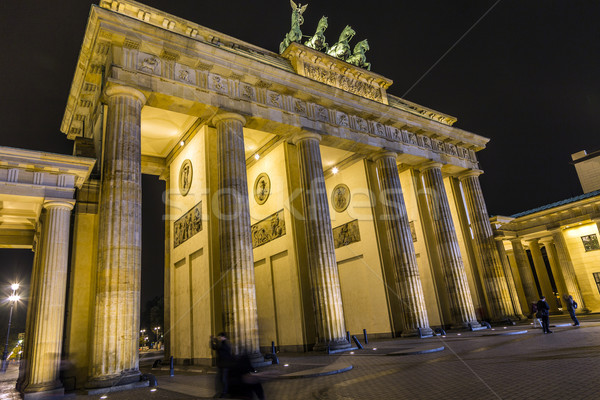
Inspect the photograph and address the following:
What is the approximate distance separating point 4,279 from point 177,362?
1384 inches

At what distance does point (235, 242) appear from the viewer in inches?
574

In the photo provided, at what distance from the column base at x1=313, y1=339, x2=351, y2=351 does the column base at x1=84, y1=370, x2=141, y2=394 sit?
734 centimetres

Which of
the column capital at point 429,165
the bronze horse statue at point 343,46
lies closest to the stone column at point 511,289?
the column capital at point 429,165

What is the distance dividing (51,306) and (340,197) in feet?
57.4

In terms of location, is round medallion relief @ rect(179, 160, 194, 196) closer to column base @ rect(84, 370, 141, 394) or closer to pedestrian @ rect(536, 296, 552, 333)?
column base @ rect(84, 370, 141, 394)

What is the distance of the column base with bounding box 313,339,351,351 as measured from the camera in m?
15.2

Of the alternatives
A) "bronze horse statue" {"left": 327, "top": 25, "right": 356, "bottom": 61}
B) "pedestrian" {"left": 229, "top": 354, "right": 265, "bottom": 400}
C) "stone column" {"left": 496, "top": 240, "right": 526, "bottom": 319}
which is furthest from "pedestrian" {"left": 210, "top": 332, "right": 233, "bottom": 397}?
"stone column" {"left": 496, "top": 240, "right": 526, "bottom": 319}

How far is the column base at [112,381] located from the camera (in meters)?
10.2

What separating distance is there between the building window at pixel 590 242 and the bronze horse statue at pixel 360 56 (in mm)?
23616

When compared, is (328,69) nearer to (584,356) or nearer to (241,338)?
(241,338)

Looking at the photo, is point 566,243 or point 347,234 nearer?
point 347,234

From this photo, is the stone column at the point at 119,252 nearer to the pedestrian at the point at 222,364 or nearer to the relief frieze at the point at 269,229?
the pedestrian at the point at 222,364

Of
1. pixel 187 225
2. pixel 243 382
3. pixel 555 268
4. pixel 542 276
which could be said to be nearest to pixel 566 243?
pixel 542 276

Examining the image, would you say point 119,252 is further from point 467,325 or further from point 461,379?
point 467,325
